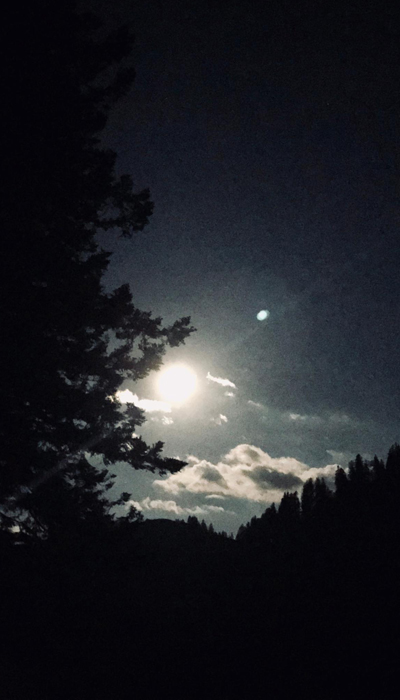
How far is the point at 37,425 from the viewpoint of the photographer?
834 centimetres

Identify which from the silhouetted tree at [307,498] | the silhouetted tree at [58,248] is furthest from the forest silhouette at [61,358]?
the silhouetted tree at [307,498]

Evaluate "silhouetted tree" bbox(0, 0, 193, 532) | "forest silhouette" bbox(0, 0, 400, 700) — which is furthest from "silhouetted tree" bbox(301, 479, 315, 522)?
"silhouetted tree" bbox(0, 0, 193, 532)

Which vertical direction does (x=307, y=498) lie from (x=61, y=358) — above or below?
above

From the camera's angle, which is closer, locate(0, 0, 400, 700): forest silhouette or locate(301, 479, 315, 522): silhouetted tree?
locate(0, 0, 400, 700): forest silhouette

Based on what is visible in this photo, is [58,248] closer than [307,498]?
Yes

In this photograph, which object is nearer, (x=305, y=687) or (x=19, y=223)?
(x=19, y=223)

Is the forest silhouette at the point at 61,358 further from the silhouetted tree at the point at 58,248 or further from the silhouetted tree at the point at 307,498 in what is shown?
the silhouetted tree at the point at 307,498

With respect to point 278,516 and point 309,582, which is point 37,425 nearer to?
point 309,582

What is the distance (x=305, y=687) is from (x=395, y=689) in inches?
318

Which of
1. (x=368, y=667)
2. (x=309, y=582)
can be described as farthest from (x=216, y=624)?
(x=368, y=667)

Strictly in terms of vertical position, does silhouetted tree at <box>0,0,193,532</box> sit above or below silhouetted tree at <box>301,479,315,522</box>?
below

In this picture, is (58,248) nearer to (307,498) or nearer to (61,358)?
(61,358)

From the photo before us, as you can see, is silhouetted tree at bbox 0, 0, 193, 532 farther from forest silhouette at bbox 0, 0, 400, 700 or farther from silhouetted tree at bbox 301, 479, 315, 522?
silhouetted tree at bbox 301, 479, 315, 522

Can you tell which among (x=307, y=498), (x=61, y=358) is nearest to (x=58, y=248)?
(x=61, y=358)
